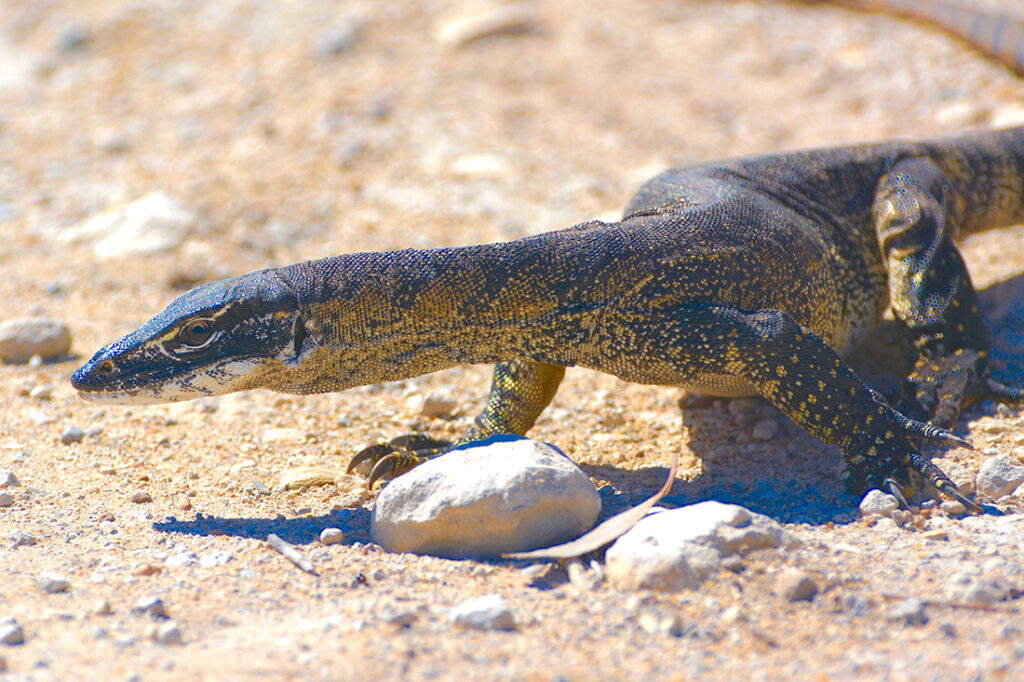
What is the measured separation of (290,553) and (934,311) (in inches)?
129

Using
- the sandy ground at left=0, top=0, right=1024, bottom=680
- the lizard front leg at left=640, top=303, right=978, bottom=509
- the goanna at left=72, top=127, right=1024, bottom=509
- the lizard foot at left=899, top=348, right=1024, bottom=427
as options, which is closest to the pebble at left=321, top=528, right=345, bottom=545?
the sandy ground at left=0, top=0, right=1024, bottom=680

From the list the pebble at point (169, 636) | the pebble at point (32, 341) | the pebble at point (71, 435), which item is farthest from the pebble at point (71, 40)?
the pebble at point (169, 636)

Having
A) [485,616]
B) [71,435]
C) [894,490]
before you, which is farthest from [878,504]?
[71,435]

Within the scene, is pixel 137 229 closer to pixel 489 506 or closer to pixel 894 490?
pixel 489 506

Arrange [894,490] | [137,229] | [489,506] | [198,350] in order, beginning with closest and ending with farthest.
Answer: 1. [489,506]
2. [894,490]
3. [198,350]
4. [137,229]

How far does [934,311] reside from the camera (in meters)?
4.80

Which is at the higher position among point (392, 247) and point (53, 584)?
point (53, 584)

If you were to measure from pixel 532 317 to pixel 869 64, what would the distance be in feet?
21.0

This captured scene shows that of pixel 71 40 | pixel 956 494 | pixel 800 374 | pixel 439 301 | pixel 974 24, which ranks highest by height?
pixel 71 40

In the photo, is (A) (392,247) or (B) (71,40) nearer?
(A) (392,247)

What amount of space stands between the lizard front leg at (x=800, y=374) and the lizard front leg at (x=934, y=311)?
0.62m

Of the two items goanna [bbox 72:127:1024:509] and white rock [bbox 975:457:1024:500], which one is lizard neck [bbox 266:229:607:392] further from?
white rock [bbox 975:457:1024:500]

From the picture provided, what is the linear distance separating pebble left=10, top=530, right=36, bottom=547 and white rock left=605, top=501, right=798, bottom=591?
225 cm

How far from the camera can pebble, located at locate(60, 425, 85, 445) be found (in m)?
4.94
